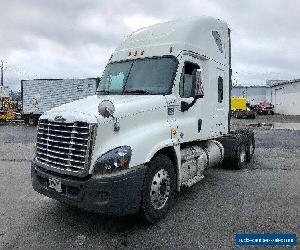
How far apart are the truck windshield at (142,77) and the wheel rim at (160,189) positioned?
156cm

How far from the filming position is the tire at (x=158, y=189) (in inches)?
213

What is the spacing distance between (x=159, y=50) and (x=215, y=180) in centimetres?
394

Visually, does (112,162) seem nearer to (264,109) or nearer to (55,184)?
Result: (55,184)

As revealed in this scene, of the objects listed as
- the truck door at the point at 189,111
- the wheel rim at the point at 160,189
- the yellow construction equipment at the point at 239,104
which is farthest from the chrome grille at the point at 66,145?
the yellow construction equipment at the point at 239,104

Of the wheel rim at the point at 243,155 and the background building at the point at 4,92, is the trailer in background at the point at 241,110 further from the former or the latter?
the wheel rim at the point at 243,155

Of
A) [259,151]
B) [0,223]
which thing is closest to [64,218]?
[0,223]

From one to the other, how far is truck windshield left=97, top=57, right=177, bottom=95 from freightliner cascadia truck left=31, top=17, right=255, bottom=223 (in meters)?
0.02

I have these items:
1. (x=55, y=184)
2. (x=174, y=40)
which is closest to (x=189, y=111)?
(x=174, y=40)

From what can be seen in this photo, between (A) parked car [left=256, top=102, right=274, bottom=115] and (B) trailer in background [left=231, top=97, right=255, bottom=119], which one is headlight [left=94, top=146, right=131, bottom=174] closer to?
(B) trailer in background [left=231, top=97, right=255, bottom=119]

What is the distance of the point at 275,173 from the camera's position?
Result: 9.56 meters

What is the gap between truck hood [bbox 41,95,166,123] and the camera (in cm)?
506

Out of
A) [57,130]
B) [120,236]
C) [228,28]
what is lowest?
[120,236]

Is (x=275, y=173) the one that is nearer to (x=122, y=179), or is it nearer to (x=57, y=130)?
(x=122, y=179)

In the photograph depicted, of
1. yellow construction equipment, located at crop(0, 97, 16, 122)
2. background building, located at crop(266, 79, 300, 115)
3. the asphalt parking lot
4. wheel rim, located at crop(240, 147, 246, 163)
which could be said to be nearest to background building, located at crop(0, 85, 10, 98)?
yellow construction equipment, located at crop(0, 97, 16, 122)
